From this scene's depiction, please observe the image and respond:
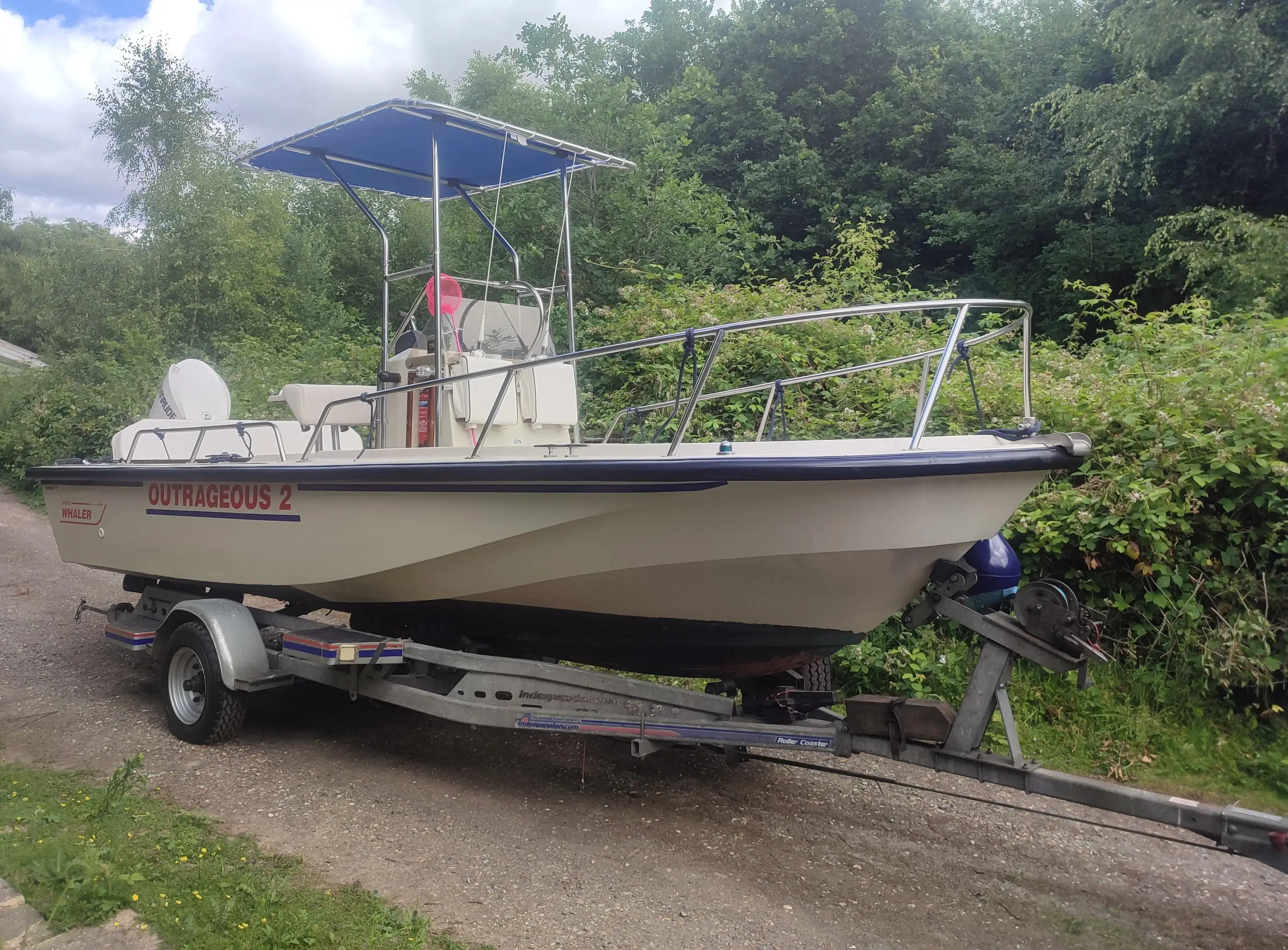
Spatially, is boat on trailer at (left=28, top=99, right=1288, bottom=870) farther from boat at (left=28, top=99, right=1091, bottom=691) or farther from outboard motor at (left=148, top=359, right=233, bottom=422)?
outboard motor at (left=148, top=359, right=233, bottom=422)

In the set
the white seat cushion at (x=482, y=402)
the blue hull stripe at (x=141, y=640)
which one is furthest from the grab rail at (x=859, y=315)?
the blue hull stripe at (x=141, y=640)

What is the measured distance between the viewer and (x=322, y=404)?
4.99 metres

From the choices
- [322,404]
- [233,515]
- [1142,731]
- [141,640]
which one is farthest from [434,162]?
[1142,731]

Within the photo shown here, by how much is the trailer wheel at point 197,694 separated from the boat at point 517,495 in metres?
0.41

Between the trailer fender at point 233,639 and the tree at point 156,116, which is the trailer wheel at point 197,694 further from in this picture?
the tree at point 156,116

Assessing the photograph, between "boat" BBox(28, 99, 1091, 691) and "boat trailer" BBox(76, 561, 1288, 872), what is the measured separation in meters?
0.21

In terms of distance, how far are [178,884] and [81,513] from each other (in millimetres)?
3665

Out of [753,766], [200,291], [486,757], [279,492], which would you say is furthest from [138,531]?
[200,291]

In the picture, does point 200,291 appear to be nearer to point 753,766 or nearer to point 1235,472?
point 753,766

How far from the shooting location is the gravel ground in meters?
2.92

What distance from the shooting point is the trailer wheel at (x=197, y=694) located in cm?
440

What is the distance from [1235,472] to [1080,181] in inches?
395

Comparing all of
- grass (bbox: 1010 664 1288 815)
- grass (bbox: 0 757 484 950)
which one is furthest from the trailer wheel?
grass (bbox: 1010 664 1288 815)

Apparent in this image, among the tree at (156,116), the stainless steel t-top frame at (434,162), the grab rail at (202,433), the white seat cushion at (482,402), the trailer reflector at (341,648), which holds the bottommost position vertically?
the trailer reflector at (341,648)
